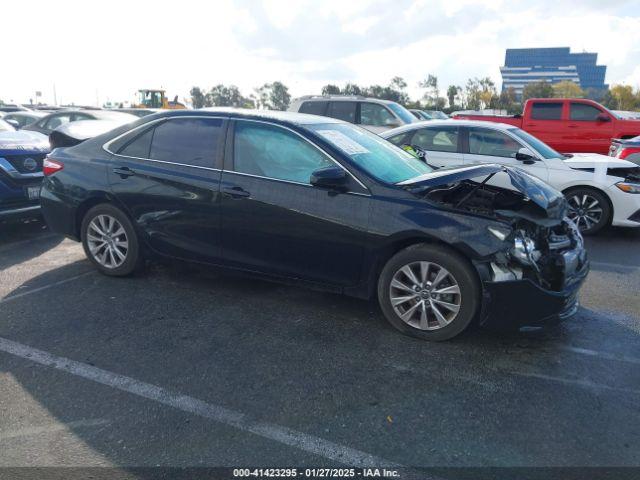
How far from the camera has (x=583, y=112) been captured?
13164 millimetres

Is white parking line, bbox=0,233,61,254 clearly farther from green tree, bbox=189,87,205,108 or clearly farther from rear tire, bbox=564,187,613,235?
green tree, bbox=189,87,205,108

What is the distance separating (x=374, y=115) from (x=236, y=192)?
9268 mm

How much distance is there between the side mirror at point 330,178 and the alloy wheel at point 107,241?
2109 millimetres

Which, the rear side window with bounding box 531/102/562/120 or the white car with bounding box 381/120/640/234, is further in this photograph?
the rear side window with bounding box 531/102/562/120

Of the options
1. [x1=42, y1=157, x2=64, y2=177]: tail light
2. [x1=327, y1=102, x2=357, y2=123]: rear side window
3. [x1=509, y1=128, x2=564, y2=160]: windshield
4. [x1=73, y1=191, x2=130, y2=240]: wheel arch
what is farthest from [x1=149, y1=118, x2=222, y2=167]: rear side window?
[x1=327, y1=102, x2=357, y2=123]: rear side window

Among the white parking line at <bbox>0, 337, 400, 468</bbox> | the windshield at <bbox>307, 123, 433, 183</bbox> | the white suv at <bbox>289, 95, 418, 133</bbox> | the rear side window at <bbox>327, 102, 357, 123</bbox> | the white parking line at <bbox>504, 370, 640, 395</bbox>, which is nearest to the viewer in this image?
the white parking line at <bbox>0, 337, 400, 468</bbox>

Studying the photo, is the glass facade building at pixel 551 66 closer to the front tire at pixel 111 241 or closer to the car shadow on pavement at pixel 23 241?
the car shadow on pavement at pixel 23 241

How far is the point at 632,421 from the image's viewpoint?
2.94 m

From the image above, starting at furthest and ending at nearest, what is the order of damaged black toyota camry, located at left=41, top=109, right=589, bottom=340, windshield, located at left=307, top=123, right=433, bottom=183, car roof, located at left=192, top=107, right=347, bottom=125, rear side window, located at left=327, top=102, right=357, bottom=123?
rear side window, located at left=327, top=102, right=357, bottom=123 < car roof, located at left=192, top=107, right=347, bottom=125 < windshield, located at left=307, top=123, right=433, bottom=183 < damaged black toyota camry, located at left=41, top=109, right=589, bottom=340

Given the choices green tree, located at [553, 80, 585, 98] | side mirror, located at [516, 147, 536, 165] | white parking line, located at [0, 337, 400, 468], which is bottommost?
white parking line, located at [0, 337, 400, 468]

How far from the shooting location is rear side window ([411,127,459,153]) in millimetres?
7852

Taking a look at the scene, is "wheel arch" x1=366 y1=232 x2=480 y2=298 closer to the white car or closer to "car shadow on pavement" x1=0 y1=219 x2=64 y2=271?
the white car

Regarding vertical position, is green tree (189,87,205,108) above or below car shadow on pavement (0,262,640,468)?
above

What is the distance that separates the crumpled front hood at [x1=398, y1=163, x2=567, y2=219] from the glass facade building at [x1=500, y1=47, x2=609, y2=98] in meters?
152
